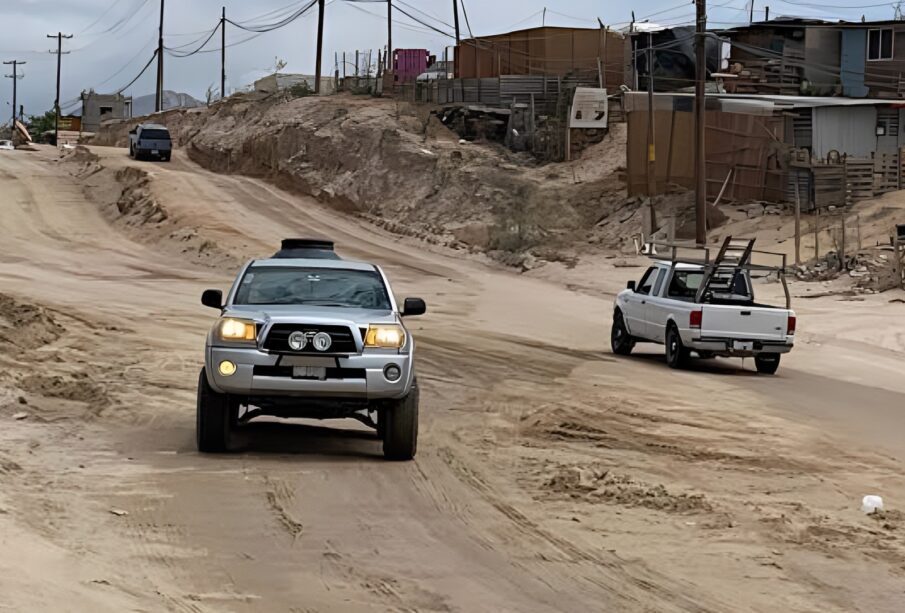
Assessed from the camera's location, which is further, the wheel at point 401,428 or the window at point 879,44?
the window at point 879,44

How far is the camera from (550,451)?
13344mm

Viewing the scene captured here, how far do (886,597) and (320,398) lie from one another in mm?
5275

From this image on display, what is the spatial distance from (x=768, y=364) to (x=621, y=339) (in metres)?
3.20

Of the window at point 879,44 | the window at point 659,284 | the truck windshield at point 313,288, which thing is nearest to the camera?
the truck windshield at point 313,288

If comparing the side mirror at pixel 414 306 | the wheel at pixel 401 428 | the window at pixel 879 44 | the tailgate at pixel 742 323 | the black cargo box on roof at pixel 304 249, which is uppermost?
the window at pixel 879 44

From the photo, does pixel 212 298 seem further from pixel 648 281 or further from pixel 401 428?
pixel 648 281

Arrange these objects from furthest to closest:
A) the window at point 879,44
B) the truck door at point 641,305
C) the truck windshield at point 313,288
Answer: the window at point 879,44 < the truck door at point 641,305 < the truck windshield at point 313,288

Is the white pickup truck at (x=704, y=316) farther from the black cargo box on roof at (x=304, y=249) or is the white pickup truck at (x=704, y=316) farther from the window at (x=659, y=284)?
the black cargo box on roof at (x=304, y=249)

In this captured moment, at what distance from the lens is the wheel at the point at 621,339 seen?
23.8 metres

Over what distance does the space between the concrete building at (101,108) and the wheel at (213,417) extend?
108617 mm

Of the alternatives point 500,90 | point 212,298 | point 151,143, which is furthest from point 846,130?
point 212,298

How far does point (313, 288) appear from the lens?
12961mm

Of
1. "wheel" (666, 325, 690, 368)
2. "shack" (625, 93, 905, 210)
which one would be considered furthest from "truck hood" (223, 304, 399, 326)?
"shack" (625, 93, 905, 210)

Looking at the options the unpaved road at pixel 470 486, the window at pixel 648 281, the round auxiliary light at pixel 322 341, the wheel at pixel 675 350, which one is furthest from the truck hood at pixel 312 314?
the window at pixel 648 281
